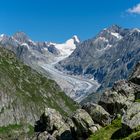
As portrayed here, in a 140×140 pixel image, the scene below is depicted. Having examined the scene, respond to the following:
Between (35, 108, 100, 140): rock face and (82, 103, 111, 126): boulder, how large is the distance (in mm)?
1941

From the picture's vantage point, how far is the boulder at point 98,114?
64812 mm

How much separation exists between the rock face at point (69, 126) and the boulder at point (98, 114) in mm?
1941

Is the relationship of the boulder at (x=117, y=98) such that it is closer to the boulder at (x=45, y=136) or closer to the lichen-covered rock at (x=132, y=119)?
the boulder at (x=45, y=136)

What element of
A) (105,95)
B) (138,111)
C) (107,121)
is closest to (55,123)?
(105,95)

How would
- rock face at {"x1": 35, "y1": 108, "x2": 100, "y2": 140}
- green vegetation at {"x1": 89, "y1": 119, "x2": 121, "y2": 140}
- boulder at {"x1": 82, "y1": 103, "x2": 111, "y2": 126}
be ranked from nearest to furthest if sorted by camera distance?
green vegetation at {"x1": 89, "y1": 119, "x2": 121, "y2": 140}, rock face at {"x1": 35, "y1": 108, "x2": 100, "y2": 140}, boulder at {"x1": 82, "y1": 103, "x2": 111, "y2": 126}

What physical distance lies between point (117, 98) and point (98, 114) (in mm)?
5121

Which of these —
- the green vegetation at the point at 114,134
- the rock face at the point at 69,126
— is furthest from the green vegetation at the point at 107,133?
the rock face at the point at 69,126

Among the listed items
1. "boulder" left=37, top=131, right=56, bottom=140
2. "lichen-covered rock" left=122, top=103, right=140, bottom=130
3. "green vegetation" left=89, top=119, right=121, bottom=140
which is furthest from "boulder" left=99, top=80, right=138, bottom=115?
"lichen-covered rock" left=122, top=103, right=140, bottom=130

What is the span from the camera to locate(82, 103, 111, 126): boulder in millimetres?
64812

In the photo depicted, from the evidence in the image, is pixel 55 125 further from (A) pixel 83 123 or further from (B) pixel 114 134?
(B) pixel 114 134

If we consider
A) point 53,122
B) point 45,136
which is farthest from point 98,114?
point 53,122

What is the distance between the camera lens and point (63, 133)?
2704 inches

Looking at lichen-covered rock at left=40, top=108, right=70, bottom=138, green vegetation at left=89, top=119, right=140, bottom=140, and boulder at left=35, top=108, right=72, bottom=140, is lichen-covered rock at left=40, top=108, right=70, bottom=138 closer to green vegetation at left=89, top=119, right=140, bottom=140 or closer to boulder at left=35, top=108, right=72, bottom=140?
boulder at left=35, top=108, right=72, bottom=140

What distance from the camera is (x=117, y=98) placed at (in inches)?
2751
